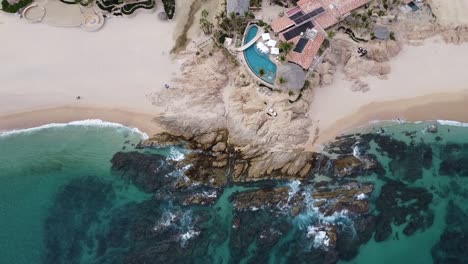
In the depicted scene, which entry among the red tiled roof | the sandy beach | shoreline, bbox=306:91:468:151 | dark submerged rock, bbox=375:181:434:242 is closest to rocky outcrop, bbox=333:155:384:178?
dark submerged rock, bbox=375:181:434:242

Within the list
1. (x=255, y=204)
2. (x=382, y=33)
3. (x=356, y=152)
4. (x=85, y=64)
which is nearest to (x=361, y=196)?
(x=356, y=152)

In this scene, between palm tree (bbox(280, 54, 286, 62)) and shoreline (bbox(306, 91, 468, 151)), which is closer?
palm tree (bbox(280, 54, 286, 62))

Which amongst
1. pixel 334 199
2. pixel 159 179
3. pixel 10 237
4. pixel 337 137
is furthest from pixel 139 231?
pixel 337 137

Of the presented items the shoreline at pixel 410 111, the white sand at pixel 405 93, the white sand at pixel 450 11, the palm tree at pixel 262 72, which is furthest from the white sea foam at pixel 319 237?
the white sand at pixel 450 11

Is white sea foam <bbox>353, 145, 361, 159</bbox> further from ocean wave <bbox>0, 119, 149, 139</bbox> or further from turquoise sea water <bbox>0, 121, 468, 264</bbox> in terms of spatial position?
ocean wave <bbox>0, 119, 149, 139</bbox>

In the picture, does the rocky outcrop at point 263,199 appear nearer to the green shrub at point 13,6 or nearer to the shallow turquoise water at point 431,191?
the shallow turquoise water at point 431,191
